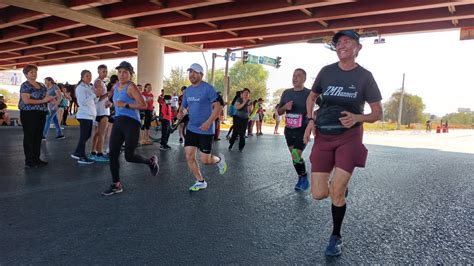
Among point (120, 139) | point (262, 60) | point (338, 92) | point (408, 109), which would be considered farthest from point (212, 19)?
point (408, 109)

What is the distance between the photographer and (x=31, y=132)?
664 cm

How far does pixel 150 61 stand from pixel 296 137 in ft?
53.7

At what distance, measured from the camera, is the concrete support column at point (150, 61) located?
19975 mm

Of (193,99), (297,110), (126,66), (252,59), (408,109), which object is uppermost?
(252,59)

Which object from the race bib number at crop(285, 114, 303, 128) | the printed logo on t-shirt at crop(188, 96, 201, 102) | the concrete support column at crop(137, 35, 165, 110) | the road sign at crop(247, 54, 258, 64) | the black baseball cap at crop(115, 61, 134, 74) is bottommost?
the race bib number at crop(285, 114, 303, 128)

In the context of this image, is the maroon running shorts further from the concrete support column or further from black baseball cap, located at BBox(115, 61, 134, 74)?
the concrete support column

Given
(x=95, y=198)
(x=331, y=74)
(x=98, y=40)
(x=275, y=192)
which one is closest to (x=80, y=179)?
(x=95, y=198)

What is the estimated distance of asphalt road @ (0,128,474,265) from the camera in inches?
120

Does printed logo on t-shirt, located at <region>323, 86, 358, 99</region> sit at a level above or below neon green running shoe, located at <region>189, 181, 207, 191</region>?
above

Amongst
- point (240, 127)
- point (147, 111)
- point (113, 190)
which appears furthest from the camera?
point (240, 127)

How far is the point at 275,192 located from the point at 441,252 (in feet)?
8.40

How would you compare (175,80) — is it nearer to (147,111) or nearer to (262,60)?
(262,60)

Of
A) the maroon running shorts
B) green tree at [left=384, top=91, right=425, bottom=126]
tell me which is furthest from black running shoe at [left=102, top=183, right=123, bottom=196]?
green tree at [left=384, top=91, right=425, bottom=126]

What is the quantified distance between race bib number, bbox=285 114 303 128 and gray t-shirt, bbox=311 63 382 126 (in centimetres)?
205
